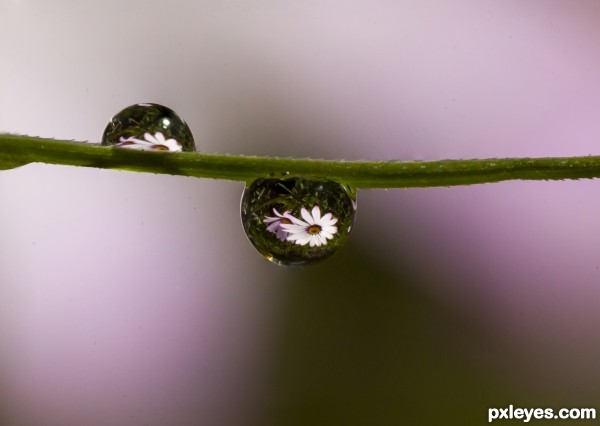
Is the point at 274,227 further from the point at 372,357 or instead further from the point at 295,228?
the point at 372,357

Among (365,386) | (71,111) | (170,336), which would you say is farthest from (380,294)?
(71,111)

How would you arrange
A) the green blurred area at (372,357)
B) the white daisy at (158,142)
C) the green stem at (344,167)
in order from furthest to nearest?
the green blurred area at (372,357) < the white daisy at (158,142) < the green stem at (344,167)

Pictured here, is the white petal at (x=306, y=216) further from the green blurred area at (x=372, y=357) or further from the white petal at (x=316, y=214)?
the green blurred area at (x=372, y=357)

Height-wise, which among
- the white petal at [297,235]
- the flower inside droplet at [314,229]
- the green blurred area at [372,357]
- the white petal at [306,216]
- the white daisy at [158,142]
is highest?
the white daisy at [158,142]

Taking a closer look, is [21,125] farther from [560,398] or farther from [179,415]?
[560,398]

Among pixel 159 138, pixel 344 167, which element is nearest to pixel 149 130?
pixel 159 138

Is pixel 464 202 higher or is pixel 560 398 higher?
pixel 464 202

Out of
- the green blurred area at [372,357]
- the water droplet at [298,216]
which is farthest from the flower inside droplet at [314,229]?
the green blurred area at [372,357]

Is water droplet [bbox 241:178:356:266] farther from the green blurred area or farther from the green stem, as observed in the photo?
the green blurred area
